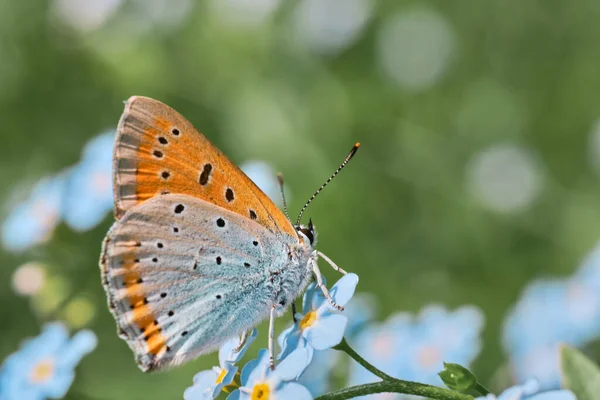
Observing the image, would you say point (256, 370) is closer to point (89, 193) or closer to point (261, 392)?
point (261, 392)

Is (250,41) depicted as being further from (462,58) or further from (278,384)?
(278,384)

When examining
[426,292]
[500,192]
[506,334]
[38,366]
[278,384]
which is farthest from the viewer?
[500,192]

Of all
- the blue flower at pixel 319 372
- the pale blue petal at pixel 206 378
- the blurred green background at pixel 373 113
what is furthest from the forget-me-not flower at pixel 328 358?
the blurred green background at pixel 373 113

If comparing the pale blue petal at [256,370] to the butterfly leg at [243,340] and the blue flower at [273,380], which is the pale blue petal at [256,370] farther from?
the butterfly leg at [243,340]

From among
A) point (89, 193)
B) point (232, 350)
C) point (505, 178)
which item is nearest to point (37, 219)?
point (89, 193)

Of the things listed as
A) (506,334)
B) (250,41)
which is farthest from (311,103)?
(506,334)

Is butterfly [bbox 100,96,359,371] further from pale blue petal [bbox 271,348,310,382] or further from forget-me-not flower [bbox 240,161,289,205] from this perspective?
forget-me-not flower [bbox 240,161,289,205]
